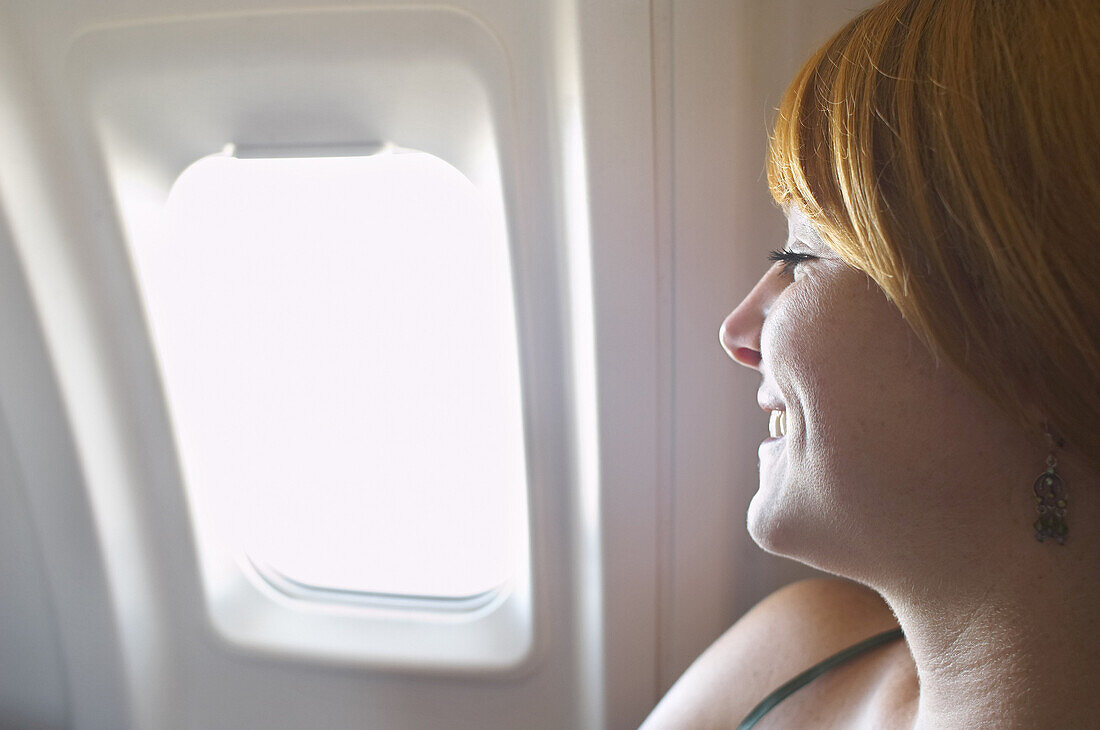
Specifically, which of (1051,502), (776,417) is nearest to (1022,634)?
(1051,502)

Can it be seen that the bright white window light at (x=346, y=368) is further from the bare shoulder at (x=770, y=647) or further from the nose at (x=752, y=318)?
the nose at (x=752, y=318)

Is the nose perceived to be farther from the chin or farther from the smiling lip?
the chin

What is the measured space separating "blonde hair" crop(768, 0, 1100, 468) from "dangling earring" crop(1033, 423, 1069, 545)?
0.03 m

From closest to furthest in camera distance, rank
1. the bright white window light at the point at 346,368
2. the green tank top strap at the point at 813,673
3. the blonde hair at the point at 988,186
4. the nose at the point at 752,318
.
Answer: the blonde hair at the point at 988,186 → the nose at the point at 752,318 → the green tank top strap at the point at 813,673 → the bright white window light at the point at 346,368

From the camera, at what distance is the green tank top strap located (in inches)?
40.4

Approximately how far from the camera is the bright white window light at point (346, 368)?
1.36m

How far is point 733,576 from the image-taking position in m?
1.25

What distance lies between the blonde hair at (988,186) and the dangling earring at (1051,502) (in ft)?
0.09

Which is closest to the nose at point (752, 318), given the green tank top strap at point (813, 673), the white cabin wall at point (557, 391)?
the white cabin wall at point (557, 391)

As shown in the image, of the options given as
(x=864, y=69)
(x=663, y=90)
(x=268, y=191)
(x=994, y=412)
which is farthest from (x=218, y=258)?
(x=994, y=412)

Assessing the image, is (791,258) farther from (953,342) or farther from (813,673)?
(813,673)

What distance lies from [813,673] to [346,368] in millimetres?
976

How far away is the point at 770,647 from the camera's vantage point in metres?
1.09

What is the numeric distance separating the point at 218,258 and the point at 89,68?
0.39 meters
